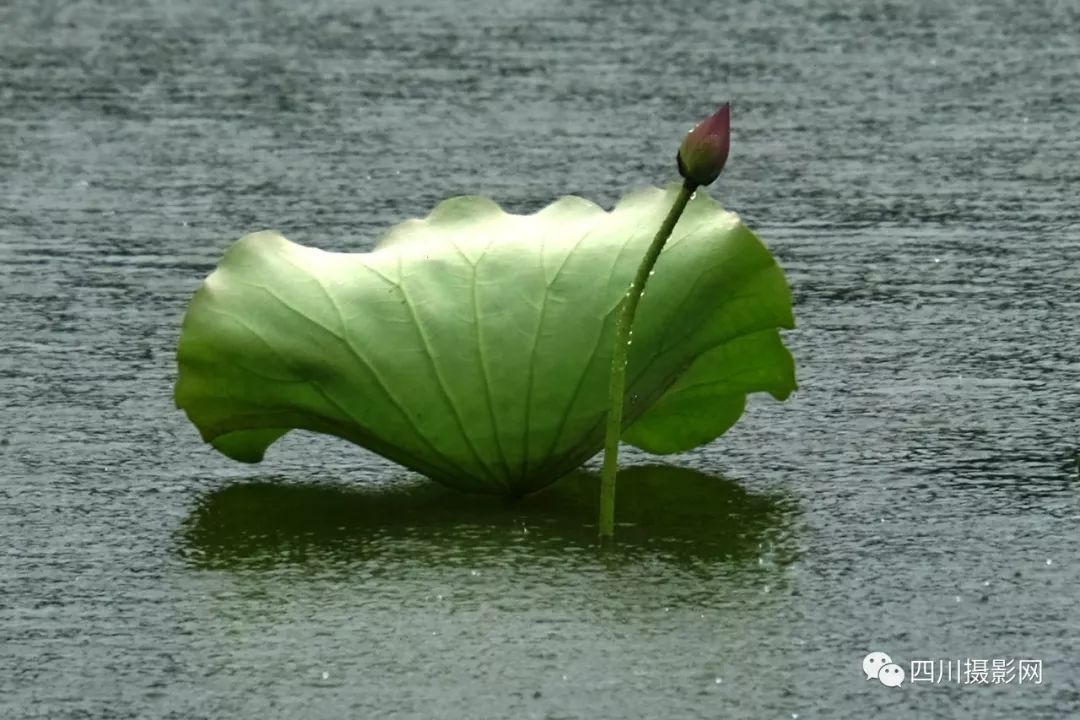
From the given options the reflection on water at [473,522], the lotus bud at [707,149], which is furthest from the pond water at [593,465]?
the lotus bud at [707,149]

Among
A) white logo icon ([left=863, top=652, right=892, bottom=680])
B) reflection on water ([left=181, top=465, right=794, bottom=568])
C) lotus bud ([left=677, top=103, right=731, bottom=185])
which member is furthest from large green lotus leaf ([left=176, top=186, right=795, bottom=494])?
white logo icon ([left=863, top=652, right=892, bottom=680])

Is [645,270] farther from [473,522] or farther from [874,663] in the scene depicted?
[874,663]

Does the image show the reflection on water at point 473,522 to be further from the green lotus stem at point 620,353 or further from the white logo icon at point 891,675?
the white logo icon at point 891,675

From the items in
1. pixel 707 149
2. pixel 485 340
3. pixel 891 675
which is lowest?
pixel 891 675

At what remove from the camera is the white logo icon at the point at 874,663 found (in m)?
1.68

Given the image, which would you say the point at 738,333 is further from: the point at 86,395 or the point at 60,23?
the point at 60,23

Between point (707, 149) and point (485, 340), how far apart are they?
0.32m

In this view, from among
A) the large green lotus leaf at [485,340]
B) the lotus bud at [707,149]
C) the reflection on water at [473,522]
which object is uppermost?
the lotus bud at [707,149]

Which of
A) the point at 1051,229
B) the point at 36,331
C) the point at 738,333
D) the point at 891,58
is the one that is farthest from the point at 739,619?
the point at 891,58

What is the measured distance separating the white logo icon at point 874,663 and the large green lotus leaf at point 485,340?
356mm

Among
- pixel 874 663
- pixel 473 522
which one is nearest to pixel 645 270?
pixel 473 522

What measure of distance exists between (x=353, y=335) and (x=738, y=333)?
0.35 m

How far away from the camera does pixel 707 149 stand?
5.72 feet

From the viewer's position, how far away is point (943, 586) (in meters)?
1.84
